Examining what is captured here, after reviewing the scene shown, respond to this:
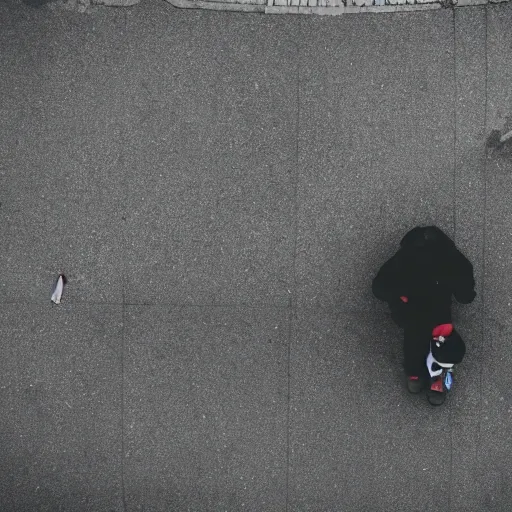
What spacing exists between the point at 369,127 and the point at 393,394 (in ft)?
8.11

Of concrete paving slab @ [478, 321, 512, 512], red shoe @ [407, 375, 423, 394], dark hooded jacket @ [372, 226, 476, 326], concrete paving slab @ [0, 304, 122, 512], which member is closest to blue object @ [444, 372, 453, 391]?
red shoe @ [407, 375, 423, 394]

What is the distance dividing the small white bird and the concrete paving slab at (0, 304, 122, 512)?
105mm

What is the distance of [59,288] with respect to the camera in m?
5.51

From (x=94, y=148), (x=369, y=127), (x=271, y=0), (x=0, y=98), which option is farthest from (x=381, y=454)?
(x=0, y=98)

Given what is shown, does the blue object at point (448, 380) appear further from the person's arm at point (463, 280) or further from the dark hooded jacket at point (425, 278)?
the person's arm at point (463, 280)

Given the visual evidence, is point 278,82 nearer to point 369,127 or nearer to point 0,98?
point 369,127

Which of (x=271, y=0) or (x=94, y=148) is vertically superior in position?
(x=271, y=0)

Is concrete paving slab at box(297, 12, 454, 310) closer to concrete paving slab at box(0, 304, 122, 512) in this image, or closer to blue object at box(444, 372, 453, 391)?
blue object at box(444, 372, 453, 391)

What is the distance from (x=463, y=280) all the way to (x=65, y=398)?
377 centimetres

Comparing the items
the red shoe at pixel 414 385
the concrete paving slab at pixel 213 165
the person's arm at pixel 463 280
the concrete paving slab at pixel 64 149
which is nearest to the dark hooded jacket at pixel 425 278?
the person's arm at pixel 463 280

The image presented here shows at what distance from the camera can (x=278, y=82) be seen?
5457 millimetres

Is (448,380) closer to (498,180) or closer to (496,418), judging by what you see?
Answer: (496,418)

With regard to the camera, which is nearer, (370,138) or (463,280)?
(463,280)

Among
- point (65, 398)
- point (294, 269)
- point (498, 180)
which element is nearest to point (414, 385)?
point (294, 269)
